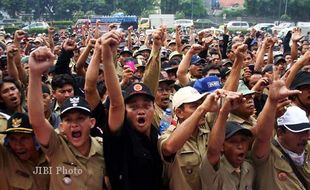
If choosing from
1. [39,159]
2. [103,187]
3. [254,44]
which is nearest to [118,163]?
[103,187]

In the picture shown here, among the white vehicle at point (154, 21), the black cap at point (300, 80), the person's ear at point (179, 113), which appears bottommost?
the white vehicle at point (154, 21)

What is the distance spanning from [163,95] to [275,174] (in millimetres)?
2110

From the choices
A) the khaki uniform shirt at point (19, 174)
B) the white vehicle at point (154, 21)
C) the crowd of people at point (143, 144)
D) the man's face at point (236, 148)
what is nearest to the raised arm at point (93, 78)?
the crowd of people at point (143, 144)

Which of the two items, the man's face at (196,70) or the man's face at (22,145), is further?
the man's face at (196,70)

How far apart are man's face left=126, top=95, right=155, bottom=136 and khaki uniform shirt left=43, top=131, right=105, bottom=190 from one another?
0.42m

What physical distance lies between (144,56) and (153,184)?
570cm

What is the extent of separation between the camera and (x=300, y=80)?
4.24 metres

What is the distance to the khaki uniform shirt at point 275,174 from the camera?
10.6 feet

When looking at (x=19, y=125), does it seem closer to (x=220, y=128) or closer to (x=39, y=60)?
(x=39, y=60)

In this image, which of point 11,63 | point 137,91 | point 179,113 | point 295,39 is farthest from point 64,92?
point 295,39

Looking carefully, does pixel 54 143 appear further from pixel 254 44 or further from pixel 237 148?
pixel 254 44

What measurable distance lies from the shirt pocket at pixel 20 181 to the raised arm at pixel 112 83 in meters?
0.75

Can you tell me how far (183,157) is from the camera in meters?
3.20

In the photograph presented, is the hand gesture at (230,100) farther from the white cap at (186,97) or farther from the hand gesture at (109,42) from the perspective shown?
the hand gesture at (109,42)
